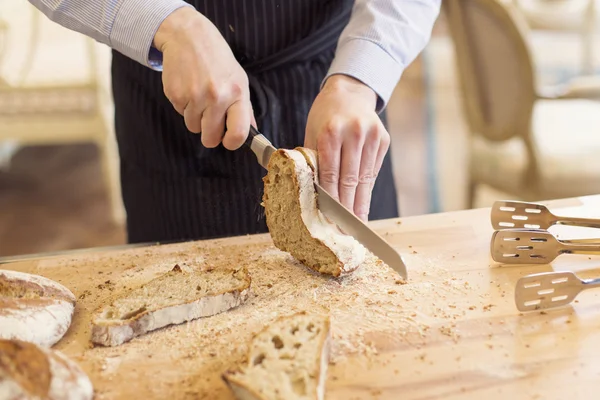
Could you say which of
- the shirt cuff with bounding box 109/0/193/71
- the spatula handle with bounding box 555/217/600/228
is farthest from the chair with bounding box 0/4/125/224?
the spatula handle with bounding box 555/217/600/228

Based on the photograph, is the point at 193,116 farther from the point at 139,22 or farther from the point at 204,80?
the point at 139,22

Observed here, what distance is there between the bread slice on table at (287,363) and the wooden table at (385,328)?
0.06 metres

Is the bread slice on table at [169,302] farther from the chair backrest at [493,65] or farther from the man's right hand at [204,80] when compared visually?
the chair backrest at [493,65]

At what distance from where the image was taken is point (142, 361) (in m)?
1.34

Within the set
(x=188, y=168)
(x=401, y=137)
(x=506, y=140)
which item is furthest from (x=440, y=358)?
(x=401, y=137)

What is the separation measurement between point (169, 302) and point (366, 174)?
1.97ft

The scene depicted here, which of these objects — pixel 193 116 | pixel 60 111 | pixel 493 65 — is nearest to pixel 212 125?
pixel 193 116

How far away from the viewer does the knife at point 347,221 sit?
143 cm

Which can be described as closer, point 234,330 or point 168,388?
point 168,388

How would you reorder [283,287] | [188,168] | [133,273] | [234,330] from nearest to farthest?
[234,330] < [283,287] < [133,273] < [188,168]

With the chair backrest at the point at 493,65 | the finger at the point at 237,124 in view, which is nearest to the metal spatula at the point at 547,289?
the finger at the point at 237,124

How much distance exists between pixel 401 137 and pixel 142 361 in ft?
13.9

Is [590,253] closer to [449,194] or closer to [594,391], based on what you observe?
[594,391]

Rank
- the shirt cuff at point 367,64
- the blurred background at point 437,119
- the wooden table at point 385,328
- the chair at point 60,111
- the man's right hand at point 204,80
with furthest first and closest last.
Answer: the chair at point 60,111
the blurred background at point 437,119
the shirt cuff at point 367,64
the man's right hand at point 204,80
the wooden table at point 385,328
